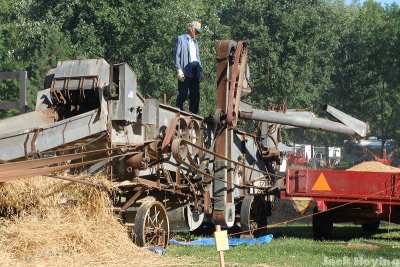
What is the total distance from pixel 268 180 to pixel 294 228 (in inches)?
63.8

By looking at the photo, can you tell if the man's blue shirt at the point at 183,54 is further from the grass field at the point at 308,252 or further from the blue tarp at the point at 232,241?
the grass field at the point at 308,252

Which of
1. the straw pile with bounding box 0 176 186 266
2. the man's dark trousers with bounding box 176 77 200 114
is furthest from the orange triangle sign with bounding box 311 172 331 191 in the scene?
the straw pile with bounding box 0 176 186 266

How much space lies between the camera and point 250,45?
46938 millimetres

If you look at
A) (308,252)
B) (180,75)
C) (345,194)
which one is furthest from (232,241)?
(180,75)

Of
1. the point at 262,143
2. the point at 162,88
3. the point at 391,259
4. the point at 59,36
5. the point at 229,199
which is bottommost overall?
the point at 391,259

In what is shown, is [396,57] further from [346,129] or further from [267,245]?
[267,245]

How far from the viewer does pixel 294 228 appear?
18.0 metres

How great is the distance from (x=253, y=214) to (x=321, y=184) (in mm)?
1625

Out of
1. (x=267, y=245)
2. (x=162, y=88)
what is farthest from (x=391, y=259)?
(x=162, y=88)

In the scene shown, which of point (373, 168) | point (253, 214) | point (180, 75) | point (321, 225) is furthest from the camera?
point (373, 168)

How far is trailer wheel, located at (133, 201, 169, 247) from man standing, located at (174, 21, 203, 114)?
9.07 ft

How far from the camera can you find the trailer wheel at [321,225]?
14984mm

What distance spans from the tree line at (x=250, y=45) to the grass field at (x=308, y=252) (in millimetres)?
12908

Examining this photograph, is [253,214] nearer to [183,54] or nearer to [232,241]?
[232,241]
